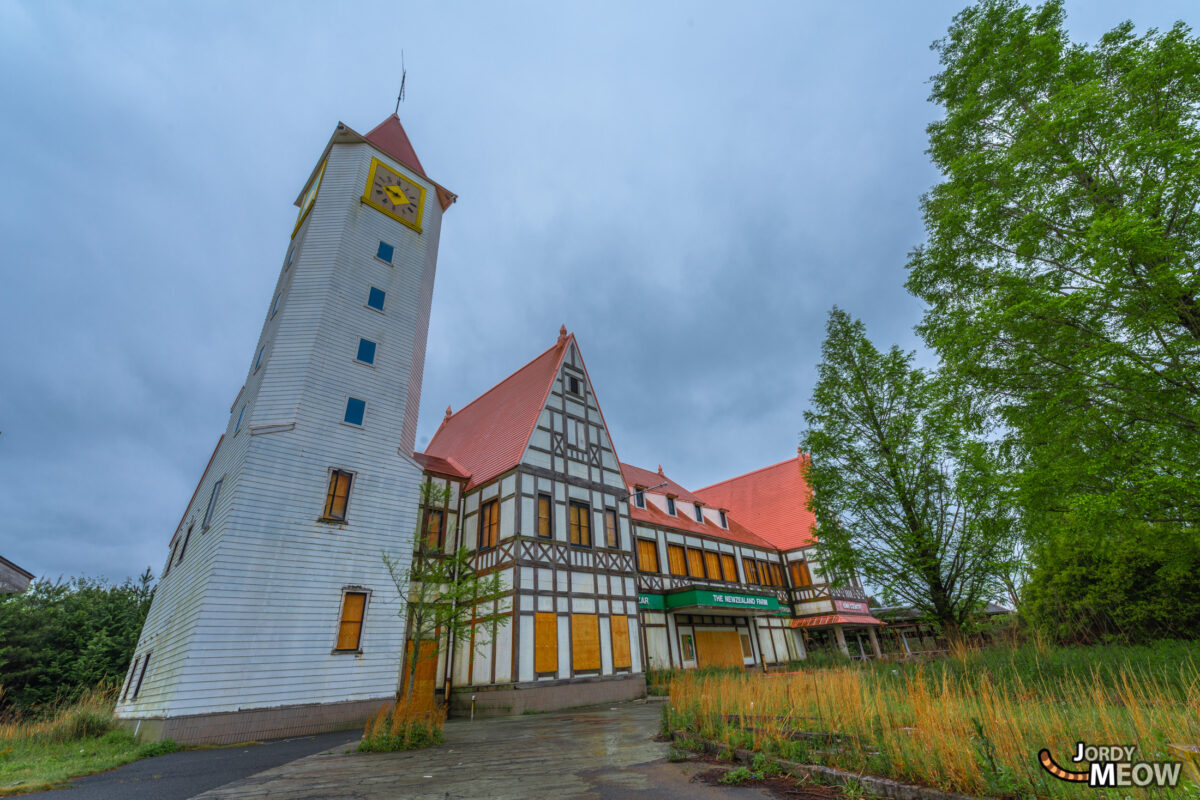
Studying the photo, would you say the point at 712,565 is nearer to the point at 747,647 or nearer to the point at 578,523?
the point at 747,647

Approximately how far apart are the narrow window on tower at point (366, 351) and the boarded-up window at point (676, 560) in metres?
15.2

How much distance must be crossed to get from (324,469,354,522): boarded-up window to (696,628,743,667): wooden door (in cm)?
1617

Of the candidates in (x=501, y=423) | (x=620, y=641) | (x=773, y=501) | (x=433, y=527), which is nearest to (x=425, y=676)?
(x=433, y=527)

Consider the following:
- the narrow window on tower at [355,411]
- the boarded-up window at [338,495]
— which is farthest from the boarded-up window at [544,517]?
the narrow window on tower at [355,411]

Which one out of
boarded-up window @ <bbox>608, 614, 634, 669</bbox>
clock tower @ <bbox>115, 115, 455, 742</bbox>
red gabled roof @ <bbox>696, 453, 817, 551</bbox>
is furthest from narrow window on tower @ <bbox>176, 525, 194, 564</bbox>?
red gabled roof @ <bbox>696, 453, 817, 551</bbox>

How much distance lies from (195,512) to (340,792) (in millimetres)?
15477

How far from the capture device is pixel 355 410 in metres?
15.7

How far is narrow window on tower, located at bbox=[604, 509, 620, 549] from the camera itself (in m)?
18.5

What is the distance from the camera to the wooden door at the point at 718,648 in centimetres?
2170

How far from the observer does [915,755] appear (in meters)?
4.23

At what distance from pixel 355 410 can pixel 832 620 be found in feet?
83.4

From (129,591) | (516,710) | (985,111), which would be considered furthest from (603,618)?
(129,591)

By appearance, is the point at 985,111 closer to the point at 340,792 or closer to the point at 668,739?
the point at 668,739

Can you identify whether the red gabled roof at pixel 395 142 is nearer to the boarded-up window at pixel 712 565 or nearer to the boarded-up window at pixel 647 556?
the boarded-up window at pixel 647 556
